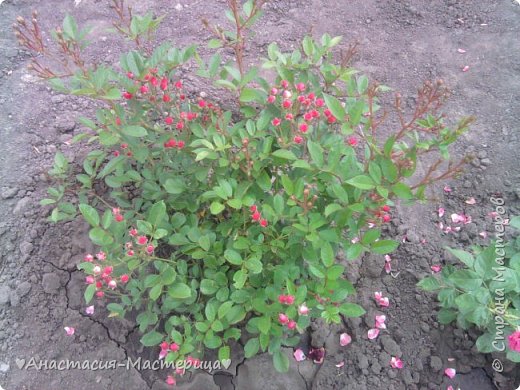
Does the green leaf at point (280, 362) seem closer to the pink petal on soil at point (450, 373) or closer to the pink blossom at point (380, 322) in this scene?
the pink blossom at point (380, 322)

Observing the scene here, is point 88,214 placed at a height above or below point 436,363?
above

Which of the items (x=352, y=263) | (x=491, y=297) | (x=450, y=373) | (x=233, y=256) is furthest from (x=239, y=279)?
(x=450, y=373)

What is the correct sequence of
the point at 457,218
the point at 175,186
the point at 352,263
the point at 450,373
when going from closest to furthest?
1. the point at 175,186
2. the point at 450,373
3. the point at 352,263
4. the point at 457,218

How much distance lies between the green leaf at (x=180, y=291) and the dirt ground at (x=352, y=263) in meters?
0.62

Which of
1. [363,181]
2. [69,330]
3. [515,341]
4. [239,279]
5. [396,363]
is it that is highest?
[363,181]

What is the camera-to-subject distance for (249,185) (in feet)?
5.44

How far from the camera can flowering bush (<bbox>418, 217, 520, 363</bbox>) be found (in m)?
1.75

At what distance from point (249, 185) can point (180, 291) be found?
1.48 ft

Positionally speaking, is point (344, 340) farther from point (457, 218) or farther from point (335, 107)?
point (335, 107)

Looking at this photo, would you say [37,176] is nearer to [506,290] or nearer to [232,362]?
[232,362]

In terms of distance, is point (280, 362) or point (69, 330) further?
point (69, 330)

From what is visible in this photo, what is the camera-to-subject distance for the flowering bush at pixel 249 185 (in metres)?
1.52

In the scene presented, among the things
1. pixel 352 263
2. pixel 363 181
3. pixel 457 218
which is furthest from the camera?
pixel 457 218

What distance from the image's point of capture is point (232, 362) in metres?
2.05
